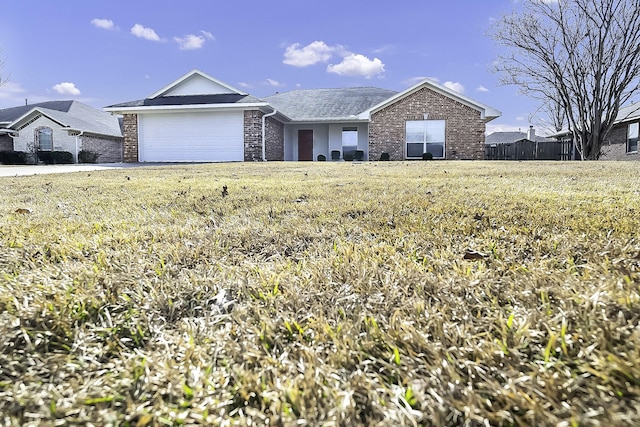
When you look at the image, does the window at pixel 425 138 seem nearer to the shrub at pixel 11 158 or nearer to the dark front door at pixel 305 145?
the dark front door at pixel 305 145

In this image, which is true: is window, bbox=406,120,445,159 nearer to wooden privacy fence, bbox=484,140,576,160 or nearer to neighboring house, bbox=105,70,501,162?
neighboring house, bbox=105,70,501,162

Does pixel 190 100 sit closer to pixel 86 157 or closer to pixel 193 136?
pixel 193 136

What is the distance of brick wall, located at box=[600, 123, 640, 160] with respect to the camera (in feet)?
66.0

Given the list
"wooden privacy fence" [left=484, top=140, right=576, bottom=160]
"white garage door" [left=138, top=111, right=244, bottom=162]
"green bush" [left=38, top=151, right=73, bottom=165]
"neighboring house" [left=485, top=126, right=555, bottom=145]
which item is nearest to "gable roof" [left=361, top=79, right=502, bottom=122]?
"wooden privacy fence" [left=484, top=140, right=576, bottom=160]

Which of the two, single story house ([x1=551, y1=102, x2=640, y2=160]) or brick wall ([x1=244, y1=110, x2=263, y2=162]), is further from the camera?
single story house ([x1=551, y1=102, x2=640, y2=160])

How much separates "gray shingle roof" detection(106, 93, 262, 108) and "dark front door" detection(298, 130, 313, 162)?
444 cm

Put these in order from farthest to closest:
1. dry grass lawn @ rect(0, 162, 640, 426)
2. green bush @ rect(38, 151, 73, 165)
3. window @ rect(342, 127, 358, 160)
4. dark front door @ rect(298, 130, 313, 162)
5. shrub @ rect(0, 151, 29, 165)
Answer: dark front door @ rect(298, 130, 313, 162) < shrub @ rect(0, 151, 29, 165) < window @ rect(342, 127, 358, 160) < green bush @ rect(38, 151, 73, 165) < dry grass lawn @ rect(0, 162, 640, 426)

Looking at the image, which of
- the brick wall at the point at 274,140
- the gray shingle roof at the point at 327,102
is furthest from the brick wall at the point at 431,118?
the brick wall at the point at 274,140

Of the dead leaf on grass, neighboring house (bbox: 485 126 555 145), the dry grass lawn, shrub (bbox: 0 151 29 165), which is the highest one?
neighboring house (bbox: 485 126 555 145)

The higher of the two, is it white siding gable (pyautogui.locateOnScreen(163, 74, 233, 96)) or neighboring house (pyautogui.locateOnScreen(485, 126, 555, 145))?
neighboring house (pyautogui.locateOnScreen(485, 126, 555, 145))

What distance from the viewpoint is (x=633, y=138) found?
1928cm

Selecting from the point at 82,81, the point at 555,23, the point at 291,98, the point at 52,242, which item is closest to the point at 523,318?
the point at 52,242

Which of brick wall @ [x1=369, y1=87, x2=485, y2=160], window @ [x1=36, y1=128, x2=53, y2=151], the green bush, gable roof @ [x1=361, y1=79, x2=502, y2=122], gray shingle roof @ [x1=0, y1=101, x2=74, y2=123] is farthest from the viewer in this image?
gray shingle roof @ [x1=0, y1=101, x2=74, y2=123]

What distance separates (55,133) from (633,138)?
30.3 metres
